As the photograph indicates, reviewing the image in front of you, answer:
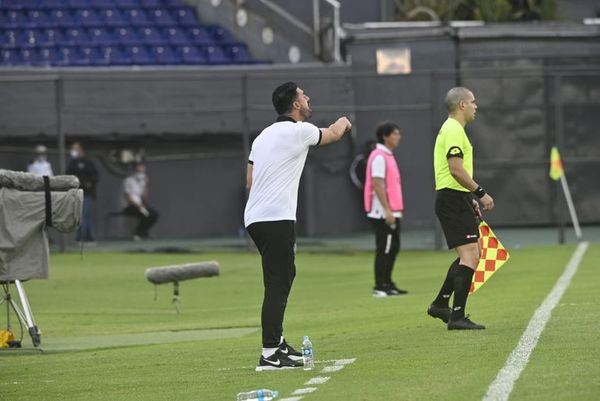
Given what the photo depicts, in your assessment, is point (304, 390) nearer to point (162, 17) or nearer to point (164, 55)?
point (164, 55)

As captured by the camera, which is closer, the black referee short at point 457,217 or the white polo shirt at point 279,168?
the white polo shirt at point 279,168

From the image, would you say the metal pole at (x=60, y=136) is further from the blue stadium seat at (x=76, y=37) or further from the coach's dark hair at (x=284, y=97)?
the coach's dark hair at (x=284, y=97)

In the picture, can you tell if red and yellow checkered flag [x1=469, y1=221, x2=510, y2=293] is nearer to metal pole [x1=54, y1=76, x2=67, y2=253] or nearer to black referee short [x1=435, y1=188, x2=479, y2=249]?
black referee short [x1=435, y1=188, x2=479, y2=249]

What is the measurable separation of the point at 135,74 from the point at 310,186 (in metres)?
4.16

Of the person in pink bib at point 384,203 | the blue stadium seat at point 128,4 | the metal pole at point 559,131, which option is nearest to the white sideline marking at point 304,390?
the person in pink bib at point 384,203

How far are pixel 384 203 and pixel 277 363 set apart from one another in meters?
7.24

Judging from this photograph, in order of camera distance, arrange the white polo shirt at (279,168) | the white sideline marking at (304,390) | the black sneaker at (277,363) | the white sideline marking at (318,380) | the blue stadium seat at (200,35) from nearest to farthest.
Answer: the white sideline marking at (304,390)
the white sideline marking at (318,380)
the black sneaker at (277,363)
the white polo shirt at (279,168)
the blue stadium seat at (200,35)

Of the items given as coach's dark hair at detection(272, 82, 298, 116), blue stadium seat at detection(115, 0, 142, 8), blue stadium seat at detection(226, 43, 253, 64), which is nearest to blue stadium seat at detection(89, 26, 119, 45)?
blue stadium seat at detection(115, 0, 142, 8)

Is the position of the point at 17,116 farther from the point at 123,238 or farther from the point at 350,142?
the point at 350,142

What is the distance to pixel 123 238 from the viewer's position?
29000mm

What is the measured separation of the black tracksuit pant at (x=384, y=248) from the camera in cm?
1745

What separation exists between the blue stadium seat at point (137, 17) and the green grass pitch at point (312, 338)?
9.43 m

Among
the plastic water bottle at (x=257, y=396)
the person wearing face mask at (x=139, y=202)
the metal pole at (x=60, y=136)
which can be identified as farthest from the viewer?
the person wearing face mask at (x=139, y=202)

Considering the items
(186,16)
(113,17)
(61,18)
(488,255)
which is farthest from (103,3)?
(488,255)
